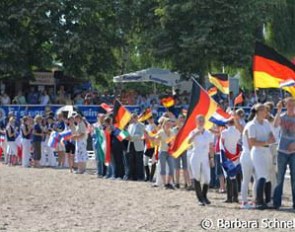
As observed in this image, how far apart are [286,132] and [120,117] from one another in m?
7.00

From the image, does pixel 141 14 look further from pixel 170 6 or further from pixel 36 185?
pixel 36 185

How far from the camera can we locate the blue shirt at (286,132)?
12.1 metres

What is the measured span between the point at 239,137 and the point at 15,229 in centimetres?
535

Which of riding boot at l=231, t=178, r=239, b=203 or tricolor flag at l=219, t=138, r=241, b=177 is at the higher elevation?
tricolor flag at l=219, t=138, r=241, b=177

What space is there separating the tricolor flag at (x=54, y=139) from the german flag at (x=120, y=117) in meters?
4.53

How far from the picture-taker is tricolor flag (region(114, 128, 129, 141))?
1798cm

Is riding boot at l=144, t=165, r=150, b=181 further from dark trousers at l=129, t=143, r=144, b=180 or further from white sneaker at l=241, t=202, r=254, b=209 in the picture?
white sneaker at l=241, t=202, r=254, b=209

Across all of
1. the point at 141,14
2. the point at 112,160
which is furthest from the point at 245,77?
the point at 112,160

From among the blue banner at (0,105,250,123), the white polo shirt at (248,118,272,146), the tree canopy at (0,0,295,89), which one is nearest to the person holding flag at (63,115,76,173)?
the blue banner at (0,105,250,123)

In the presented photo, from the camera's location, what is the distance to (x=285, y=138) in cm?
1212

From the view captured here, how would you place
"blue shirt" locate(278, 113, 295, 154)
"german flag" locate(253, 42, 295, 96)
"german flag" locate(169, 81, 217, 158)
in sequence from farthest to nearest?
"german flag" locate(169, 81, 217, 158) < "german flag" locate(253, 42, 295, 96) < "blue shirt" locate(278, 113, 295, 154)

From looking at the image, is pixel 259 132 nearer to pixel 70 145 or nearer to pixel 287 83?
pixel 287 83

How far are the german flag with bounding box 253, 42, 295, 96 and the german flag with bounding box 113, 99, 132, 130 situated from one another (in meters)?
5.87

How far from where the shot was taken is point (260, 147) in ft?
40.0
